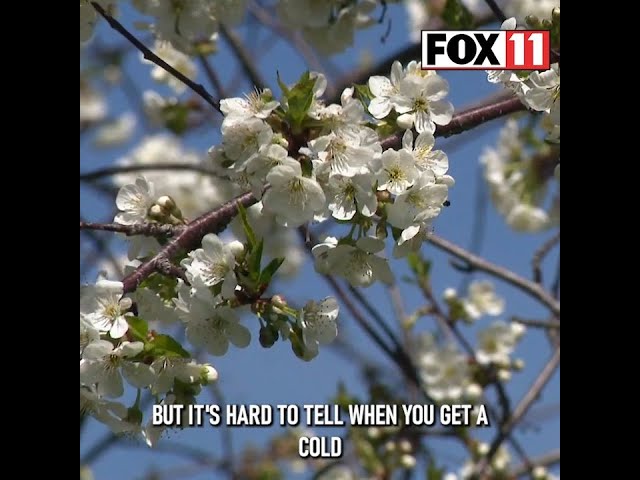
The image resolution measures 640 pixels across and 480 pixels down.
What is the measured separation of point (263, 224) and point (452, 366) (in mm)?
1571

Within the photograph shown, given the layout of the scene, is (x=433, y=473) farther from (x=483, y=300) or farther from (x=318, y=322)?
(x=318, y=322)

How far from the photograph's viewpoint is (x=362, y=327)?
2.33m

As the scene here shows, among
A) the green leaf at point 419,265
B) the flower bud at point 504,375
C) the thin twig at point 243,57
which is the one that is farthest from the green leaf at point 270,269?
the flower bud at point 504,375

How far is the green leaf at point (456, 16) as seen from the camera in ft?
5.88

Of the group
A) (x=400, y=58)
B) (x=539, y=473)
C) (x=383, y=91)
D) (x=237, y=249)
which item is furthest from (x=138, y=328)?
(x=539, y=473)

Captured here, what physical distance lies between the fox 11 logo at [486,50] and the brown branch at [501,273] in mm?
625

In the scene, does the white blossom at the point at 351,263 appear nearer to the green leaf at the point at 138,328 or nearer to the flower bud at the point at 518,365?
the green leaf at the point at 138,328

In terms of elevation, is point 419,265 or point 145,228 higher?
point 419,265

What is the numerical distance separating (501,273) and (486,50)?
0.85 metres

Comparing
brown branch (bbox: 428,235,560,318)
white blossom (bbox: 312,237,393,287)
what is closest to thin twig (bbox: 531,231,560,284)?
brown branch (bbox: 428,235,560,318)

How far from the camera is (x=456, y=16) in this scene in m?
1.79
